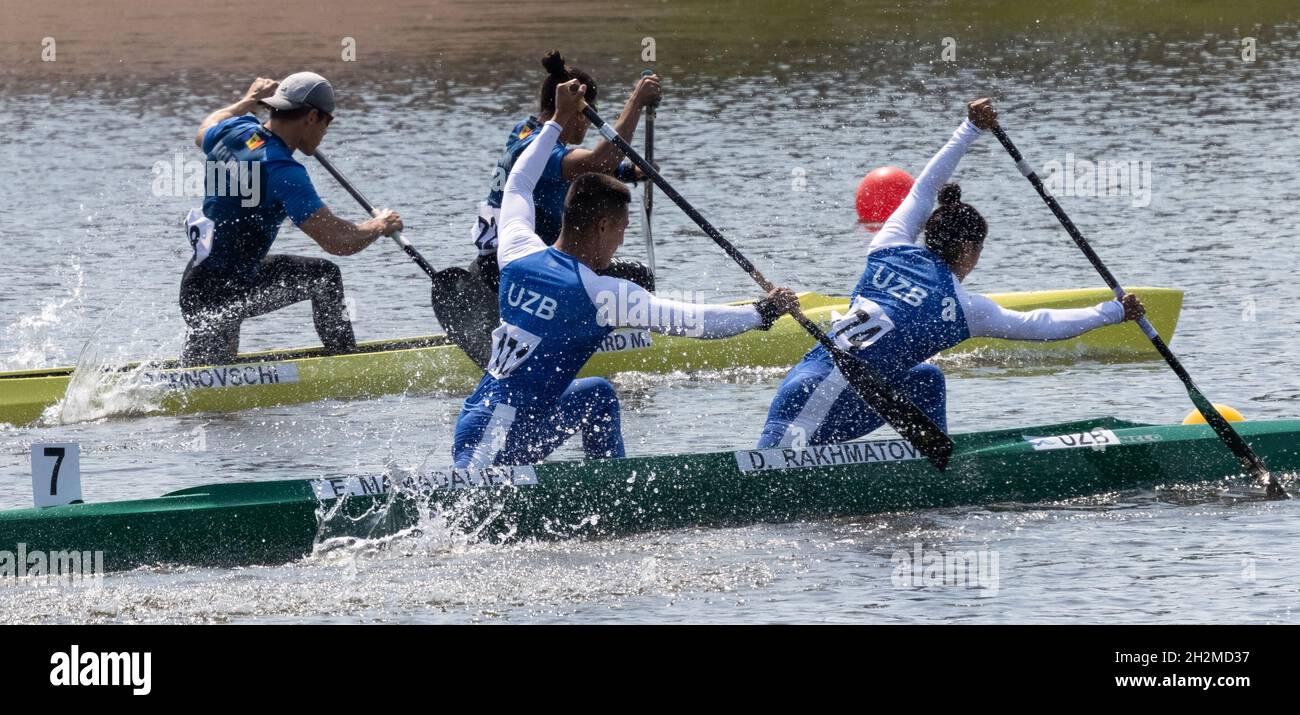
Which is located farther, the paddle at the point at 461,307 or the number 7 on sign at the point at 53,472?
the paddle at the point at 461,307

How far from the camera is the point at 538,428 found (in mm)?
9414

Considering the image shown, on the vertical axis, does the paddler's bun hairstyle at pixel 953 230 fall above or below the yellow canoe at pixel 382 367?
above

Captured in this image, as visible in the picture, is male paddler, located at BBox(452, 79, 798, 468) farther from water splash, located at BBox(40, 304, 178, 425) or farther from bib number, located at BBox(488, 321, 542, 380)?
water splash, located at BBox(40, 304, 178, 425)

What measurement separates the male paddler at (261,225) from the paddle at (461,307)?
618mm

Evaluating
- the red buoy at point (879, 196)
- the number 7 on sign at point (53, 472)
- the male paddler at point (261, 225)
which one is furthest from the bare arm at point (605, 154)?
the red buoy at point (879, 196)

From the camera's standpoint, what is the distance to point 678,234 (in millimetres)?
19656

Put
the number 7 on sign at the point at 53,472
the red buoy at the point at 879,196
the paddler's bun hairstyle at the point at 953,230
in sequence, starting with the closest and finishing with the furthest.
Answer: the number 7 on sign at the point at 53,472 → the paddler's bun hairstyle at the point at 953,230 → the red buoy at the point at 879,196

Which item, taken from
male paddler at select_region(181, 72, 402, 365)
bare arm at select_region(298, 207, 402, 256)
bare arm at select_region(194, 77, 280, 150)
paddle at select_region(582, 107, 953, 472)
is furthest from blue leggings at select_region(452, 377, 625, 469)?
bare arm at select_region(194, 77, 280, 150)

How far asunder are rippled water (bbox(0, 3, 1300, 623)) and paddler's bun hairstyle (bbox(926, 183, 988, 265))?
4.32 feet

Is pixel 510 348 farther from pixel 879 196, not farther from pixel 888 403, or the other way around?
pixel 879 196

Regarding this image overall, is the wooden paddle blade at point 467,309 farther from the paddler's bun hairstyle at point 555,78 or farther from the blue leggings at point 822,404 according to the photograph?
the blue leggings at point 822,404

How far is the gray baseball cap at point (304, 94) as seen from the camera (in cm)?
1152

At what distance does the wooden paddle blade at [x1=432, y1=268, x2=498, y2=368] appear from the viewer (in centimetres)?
1294

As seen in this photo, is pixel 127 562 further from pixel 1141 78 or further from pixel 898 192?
pixel 1141 78
